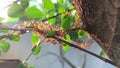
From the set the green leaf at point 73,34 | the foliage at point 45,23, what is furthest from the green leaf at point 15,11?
→ the green leaf at point 73,34

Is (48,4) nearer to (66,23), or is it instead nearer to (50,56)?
(66,23)

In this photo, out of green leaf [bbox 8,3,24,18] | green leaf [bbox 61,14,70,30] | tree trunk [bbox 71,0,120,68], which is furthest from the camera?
green leaf [bbox 8,3,24,18]

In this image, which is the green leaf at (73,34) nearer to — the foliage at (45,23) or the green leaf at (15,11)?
the foliage at (45,23)

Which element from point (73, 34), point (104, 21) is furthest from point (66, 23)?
point (104, 21)

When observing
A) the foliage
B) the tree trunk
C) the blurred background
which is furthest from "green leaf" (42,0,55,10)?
the blurred background

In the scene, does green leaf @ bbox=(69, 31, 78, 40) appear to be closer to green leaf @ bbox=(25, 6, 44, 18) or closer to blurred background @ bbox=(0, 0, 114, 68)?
green leaf @ bbox=(25, 6, 44, 18)

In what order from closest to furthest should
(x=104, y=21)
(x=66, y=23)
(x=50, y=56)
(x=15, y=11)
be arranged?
(x=104, y=21) < (x=66, y=23) < (x=15, y=11) < (x=50, y=56)

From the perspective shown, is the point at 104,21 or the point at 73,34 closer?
the point at 104,21

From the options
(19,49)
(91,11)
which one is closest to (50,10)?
(91,11)
